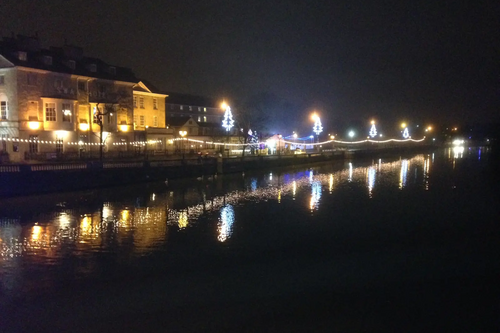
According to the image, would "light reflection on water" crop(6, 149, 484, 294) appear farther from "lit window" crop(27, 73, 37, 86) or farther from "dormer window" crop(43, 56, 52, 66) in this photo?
"dormer window" crop(43, 56, 52, 66)

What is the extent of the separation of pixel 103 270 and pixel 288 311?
519 cm

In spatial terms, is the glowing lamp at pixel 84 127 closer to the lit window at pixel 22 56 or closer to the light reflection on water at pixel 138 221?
the lit window at pixel 22 56

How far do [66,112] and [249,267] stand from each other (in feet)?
133

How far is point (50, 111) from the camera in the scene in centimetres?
4631

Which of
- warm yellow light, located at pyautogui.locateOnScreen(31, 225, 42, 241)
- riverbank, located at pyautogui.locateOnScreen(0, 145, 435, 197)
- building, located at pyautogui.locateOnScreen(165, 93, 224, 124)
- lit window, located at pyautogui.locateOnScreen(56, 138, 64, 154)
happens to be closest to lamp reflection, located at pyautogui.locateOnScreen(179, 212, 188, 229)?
warm yellow light, located at pyautogui.locateOnScreen(31, 225, 42, 241)

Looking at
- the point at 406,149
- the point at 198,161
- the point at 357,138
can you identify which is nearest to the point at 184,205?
the point at 198,161

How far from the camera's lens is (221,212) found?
22.2m

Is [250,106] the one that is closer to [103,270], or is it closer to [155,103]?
[155,103]

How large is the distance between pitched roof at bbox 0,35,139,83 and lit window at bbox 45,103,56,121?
3.30 meters

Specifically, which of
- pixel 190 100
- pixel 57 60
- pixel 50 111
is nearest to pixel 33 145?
pixel 50 111

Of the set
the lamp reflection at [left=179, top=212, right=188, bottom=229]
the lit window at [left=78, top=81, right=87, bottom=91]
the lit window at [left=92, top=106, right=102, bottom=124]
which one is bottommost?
the lamp reflection at [left=179, top=212, right=188, bottom=229]

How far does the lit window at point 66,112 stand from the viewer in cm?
4747

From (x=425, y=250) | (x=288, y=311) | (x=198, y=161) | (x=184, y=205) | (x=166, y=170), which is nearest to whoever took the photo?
(x=288, y=311)

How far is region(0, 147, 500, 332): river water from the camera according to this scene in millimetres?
8875
